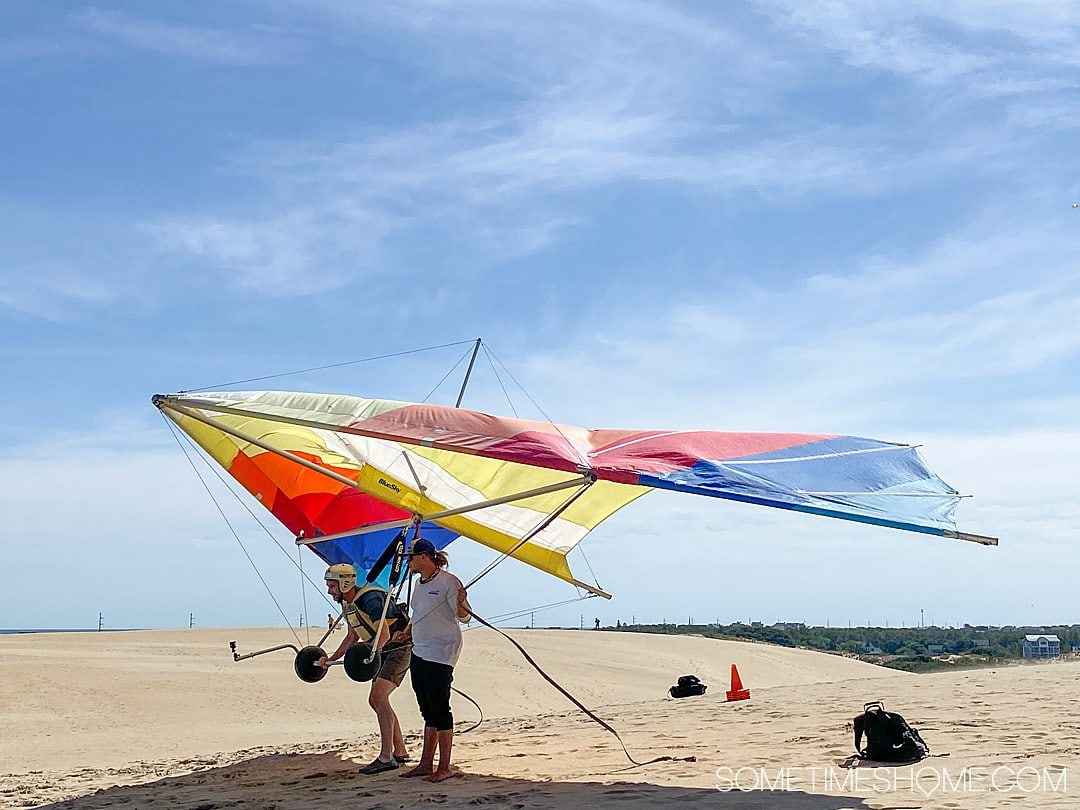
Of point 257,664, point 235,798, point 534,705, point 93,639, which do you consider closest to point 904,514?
point 235,798

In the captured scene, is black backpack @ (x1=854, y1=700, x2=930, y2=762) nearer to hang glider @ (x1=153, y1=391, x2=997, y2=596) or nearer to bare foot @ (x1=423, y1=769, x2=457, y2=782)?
hang glider @ (x1=153, y1=391, x2=997, y2=596)

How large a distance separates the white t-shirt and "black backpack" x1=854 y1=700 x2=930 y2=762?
2451mm

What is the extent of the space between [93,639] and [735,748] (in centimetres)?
1846

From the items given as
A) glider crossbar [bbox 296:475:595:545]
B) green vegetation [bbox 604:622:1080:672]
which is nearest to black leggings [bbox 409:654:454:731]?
glider crossbar [bbox 296:475:595:545]

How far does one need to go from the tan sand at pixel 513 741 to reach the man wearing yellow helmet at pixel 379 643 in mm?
255

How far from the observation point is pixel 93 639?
22375 mm

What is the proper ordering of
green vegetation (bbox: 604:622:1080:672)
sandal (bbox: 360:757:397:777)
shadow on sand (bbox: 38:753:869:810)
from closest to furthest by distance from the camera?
shadow on sand (bbox: 38:753:869:810), sandal (bbox: 360:757:397:777), green vegetation (bbox: 604:622:1080:672)

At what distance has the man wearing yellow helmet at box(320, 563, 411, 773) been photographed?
7.04 meters

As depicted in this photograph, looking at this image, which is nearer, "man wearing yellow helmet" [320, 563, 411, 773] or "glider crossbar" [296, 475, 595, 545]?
"glider crossbar" [296, 475, 595, 545]

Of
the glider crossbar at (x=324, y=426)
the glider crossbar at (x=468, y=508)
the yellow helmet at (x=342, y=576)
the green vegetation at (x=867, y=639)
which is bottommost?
the green vegetation at (x=867, y=639)

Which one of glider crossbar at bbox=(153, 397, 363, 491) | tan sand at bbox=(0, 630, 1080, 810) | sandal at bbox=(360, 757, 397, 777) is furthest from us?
glider crossbar at bbox=(153, 397, 363, 491)

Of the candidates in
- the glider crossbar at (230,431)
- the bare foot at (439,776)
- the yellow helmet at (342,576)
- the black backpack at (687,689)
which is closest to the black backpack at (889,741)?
the bare foot at (439,776)

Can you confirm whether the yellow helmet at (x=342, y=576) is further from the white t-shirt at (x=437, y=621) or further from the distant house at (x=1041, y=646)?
the distant house at (x=1041, y=646)

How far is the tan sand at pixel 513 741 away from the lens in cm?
575
